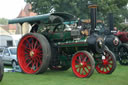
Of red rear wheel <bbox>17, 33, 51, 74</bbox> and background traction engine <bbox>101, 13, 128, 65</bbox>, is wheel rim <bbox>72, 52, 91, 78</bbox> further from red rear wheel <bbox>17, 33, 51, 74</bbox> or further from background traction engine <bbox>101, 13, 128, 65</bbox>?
background traction engine <bbox>101, 13, 128, 65</bbox>

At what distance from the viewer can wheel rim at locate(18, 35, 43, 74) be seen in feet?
29.4

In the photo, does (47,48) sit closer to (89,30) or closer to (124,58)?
(89,30)

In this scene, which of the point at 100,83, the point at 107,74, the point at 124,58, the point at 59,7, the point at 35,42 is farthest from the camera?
the point at 59,7

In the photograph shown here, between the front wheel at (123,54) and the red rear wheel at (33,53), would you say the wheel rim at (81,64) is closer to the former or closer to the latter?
the red rear wheel at (33,53)

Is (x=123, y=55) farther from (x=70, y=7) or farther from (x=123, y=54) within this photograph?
(x=70, y=7)

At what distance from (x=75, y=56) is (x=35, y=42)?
6.21ft

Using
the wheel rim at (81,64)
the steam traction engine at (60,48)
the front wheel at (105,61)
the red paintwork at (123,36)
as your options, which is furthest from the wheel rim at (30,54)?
the red paintwork at (123,36)

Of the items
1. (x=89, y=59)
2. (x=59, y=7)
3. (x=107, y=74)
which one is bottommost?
(x=107, y=74)

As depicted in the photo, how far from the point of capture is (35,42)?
9250 millimetres

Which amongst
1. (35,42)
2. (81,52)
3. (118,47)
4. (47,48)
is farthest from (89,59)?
(118,47)

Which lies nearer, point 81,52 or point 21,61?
point 81,52

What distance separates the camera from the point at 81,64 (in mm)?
7883

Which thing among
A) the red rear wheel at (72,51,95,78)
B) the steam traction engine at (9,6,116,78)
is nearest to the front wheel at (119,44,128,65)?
the steam traction engine at (9,6,116,78)

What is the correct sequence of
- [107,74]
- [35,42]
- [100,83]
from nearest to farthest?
[100,83] → [107,74] → [35,42]
